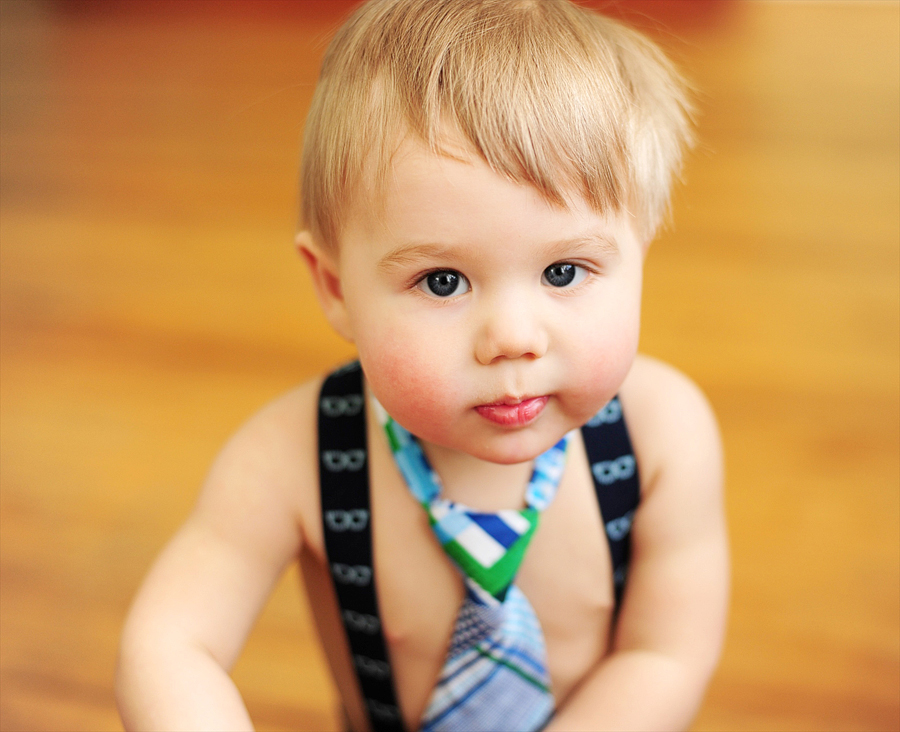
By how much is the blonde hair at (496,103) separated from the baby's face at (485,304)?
0.01 metres

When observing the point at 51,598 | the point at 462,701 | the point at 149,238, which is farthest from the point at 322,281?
the point at 149,238

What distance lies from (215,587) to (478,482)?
173 millimetres

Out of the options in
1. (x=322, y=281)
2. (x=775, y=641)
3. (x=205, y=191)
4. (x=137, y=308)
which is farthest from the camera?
(x=205, y=191)

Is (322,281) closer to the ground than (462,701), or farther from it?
farther from it

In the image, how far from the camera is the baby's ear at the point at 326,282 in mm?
596

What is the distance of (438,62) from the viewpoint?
0.51 meters

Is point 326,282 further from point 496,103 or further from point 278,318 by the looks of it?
point 278,318

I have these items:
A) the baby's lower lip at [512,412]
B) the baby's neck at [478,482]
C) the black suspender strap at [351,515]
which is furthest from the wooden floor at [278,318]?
the baby's lower lip at [512,412]

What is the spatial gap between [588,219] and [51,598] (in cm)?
75

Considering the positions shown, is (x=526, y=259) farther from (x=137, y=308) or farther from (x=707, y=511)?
(x=137, y=308)

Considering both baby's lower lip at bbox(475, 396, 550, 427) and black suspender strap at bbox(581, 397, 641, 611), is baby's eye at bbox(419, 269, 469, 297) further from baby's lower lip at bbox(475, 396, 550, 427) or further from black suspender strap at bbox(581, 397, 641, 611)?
black suspender strap at bbox(581, 397, 641, 611)

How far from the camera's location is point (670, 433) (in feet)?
2.15

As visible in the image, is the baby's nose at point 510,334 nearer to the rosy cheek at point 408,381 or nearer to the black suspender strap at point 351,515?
the rosy cheek at point 408,381

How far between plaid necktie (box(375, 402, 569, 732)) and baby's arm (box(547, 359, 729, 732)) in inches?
1.4
